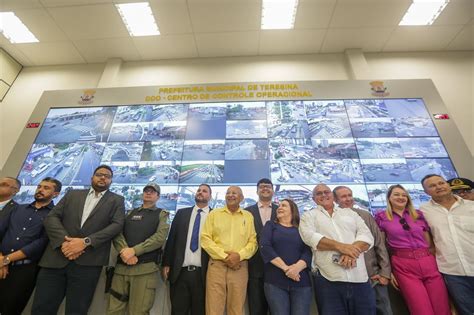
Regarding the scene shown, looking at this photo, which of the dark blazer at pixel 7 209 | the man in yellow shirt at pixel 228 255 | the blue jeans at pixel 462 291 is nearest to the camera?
the blue jeans at pixel 462 291

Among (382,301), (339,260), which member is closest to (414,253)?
(382,301)

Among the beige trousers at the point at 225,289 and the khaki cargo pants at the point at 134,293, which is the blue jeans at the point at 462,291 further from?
the khaki cargo pants at the point at 134,293

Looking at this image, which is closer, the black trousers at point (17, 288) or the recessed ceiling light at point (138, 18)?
the black trousers at point (17, 288)

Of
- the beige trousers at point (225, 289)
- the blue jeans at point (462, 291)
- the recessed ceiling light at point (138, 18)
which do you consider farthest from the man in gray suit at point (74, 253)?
the recessed ceiling light at point (138, 18)

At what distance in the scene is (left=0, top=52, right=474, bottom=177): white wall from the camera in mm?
4285

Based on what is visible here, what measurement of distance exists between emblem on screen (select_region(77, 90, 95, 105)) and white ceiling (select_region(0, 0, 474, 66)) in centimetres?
111

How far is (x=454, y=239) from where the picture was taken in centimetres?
Answer: 189

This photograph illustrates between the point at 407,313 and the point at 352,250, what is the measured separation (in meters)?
1.03

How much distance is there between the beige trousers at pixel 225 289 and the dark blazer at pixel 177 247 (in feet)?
0.53

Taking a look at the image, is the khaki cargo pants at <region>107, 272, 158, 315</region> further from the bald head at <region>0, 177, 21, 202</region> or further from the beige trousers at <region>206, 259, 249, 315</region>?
the bald head at <region>0, 177, 21, 202</region>

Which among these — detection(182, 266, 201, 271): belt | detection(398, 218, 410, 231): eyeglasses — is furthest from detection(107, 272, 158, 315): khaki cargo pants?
detection(398, 218, 410, 231): eyeglasses

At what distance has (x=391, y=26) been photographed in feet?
13.4

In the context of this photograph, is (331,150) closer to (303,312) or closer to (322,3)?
(303,312)

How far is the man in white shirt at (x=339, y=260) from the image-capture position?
5.32 feet
